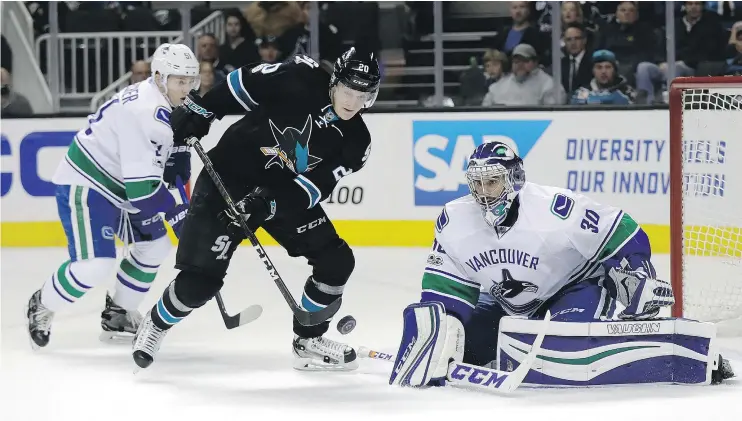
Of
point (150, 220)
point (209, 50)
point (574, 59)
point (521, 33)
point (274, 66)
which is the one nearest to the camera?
point (274, 66)

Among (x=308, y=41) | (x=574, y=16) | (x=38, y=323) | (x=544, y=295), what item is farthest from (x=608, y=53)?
(x=38, y=323)

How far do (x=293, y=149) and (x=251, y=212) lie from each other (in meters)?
0.24

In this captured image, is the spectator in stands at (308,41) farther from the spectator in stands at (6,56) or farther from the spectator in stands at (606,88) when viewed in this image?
the spectator in stands at (6,56)

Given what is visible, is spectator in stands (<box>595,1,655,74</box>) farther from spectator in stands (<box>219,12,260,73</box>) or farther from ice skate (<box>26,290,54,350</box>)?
ice skate (<box>26,290,54,350</box>)

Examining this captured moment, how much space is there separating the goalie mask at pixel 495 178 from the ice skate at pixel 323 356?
2.63 feet

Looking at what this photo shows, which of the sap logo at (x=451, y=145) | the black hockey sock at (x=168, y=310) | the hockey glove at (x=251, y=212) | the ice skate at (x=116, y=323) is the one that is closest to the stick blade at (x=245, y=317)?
the black hockey sock at (x=168, y=310)

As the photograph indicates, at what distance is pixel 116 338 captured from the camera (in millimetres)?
4590

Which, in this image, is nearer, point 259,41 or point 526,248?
point 526,248

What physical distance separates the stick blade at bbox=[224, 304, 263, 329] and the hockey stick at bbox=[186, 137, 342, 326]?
29 cm

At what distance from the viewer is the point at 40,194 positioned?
7.20 metres

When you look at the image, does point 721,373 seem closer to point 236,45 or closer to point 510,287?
point 510,287

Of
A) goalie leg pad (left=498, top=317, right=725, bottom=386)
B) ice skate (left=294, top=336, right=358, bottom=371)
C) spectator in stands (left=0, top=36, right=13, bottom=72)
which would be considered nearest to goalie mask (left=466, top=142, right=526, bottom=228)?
goalie leg pad (left=498, top=317, right=725, bottom=386)

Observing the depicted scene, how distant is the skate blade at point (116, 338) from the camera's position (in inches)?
180

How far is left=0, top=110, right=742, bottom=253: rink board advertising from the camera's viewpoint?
6578 mm
